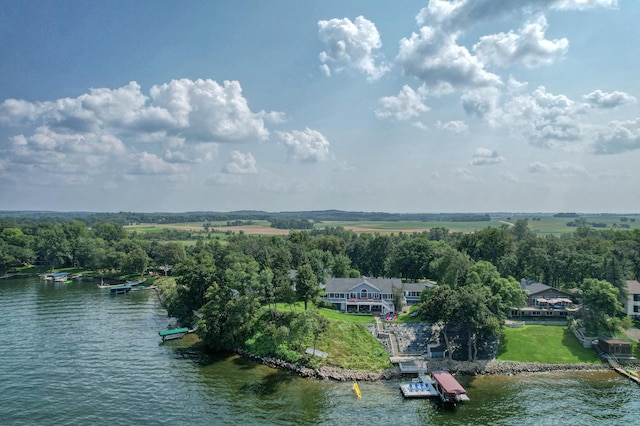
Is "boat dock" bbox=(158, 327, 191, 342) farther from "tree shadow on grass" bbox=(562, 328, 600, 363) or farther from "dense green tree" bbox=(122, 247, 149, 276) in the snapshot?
"dense green tree" bbox=(122, 247, 149, 276)

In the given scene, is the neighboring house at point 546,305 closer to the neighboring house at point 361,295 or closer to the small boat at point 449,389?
the neighboring house at point 361,295

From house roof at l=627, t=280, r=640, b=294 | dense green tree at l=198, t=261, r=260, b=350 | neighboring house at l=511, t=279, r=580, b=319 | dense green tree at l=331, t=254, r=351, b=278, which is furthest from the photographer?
dense green tree at l=331, t=254, r=351, b=278

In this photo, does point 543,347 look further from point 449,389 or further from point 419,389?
point 419,389

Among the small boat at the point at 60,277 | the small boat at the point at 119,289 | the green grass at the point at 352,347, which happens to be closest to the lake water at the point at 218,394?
the green grass at the point at 352,347

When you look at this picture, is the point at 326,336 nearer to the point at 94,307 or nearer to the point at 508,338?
the point at 508,338

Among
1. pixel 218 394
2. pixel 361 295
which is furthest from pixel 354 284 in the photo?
pixel 218 394

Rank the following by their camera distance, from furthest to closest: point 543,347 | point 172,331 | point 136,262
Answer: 1. point 136,262
2. point 172,331
3. point 543,347

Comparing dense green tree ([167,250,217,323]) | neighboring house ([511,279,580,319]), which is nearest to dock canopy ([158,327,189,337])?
dense green tree ([167,250,217,323])
